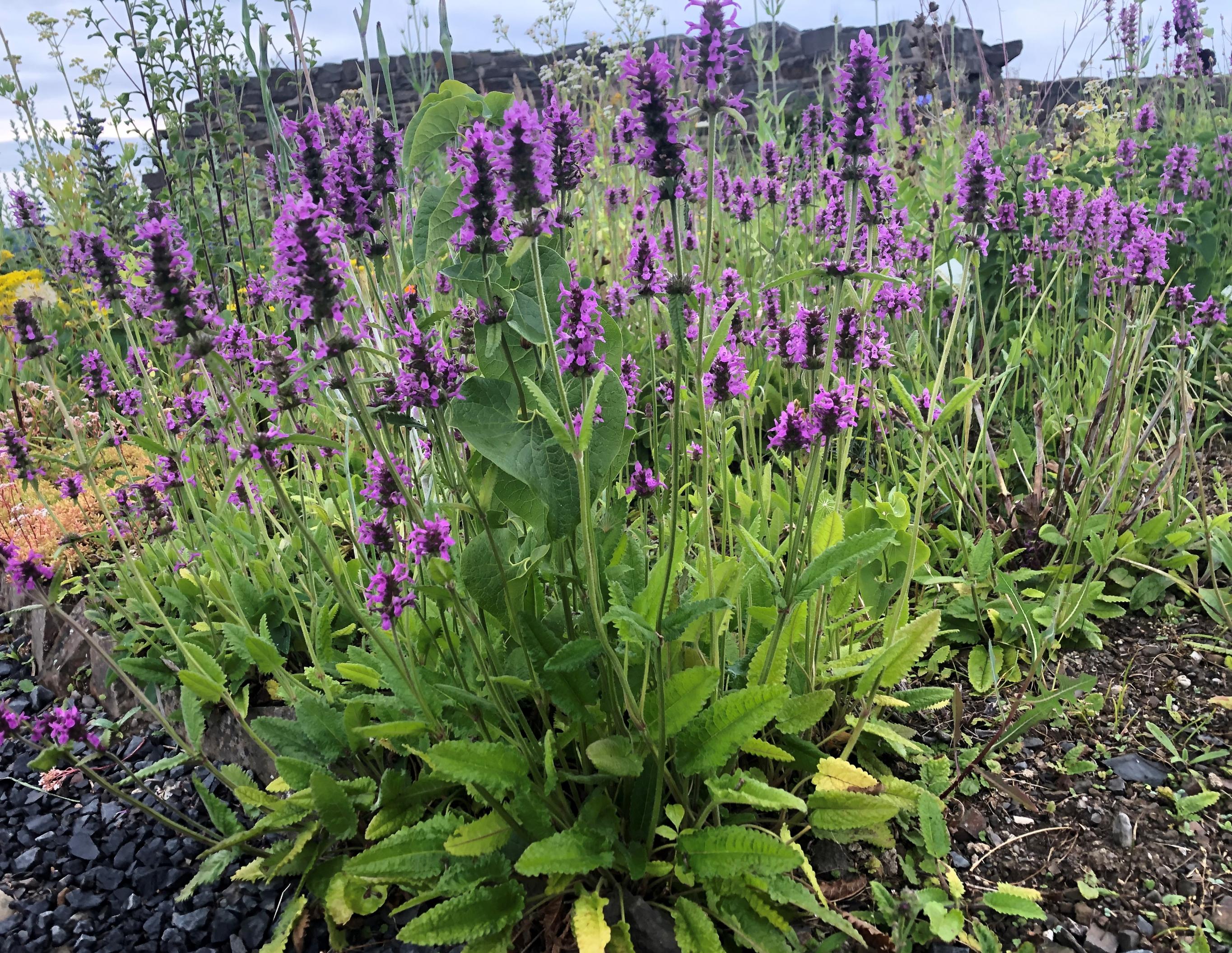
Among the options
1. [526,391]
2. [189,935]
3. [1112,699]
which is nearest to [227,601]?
[189,935]

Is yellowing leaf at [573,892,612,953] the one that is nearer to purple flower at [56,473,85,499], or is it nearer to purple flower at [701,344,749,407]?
purple flower at [701,344,749,407]

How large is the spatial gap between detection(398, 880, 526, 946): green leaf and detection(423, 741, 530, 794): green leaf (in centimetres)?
16

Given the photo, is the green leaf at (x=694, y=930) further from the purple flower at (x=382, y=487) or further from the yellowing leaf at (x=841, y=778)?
the purple flower at (x=382, y=487)

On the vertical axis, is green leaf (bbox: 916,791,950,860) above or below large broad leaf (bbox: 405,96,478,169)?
below

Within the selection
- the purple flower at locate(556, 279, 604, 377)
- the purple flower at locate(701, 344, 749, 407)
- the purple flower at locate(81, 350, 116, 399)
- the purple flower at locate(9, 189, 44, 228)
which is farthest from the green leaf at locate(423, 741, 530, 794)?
the purple flower at locate(9, 189, 44, 228)

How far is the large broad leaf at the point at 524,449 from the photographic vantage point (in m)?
1.26

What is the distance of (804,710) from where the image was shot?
5.31 ft

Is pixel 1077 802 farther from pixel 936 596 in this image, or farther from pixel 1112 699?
pixel 936 596

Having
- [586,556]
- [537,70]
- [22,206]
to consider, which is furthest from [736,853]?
[537,70]

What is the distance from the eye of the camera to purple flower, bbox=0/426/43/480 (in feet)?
6.21

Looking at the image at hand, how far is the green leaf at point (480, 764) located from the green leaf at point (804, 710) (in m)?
0.50

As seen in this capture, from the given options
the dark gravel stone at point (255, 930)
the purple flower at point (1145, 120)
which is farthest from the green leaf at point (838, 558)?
the purple flower at point (1145, 120)

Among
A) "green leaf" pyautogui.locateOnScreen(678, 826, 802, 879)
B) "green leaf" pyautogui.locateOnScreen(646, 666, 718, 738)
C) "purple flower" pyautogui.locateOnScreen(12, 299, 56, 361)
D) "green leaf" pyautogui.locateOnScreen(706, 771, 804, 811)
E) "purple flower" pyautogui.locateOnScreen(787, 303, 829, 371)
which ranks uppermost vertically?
"purple flower" pyautogui.locateOnScreen(12, 299, 56, 361)

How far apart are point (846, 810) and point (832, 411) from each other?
724mm
